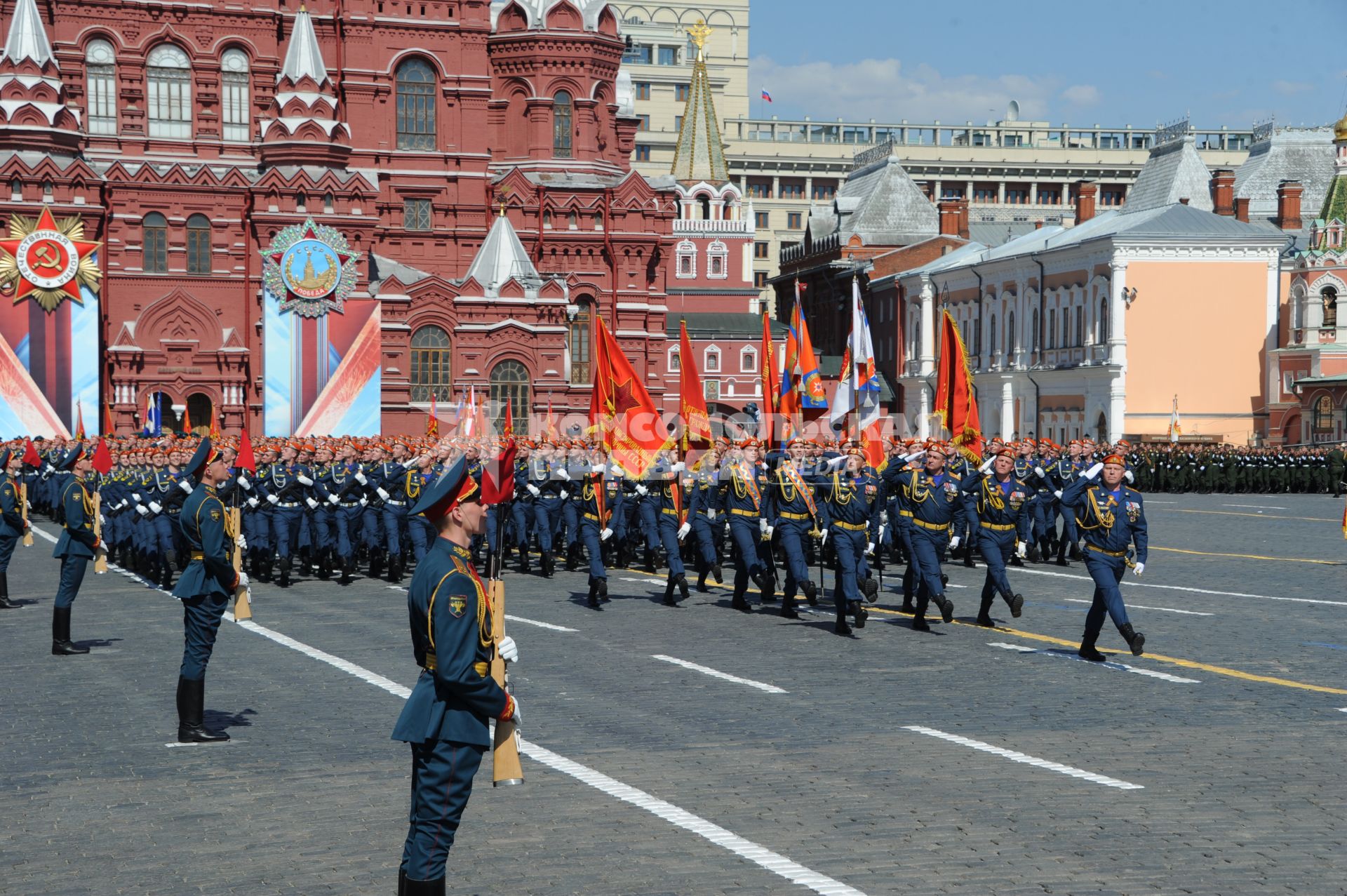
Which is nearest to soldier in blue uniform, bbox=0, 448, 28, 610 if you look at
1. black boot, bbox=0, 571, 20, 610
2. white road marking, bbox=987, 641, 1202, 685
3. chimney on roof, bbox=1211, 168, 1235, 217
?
black boot, bbox=0, 571, 20, 610

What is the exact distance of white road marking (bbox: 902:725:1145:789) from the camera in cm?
973

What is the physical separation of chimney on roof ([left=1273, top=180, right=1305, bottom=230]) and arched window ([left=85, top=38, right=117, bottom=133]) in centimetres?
4705

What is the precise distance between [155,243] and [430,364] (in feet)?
34.2

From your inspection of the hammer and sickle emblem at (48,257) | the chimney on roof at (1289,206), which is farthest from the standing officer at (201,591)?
the chimney on roof at (1289,206)

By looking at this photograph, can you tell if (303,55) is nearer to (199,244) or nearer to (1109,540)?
(199,244)

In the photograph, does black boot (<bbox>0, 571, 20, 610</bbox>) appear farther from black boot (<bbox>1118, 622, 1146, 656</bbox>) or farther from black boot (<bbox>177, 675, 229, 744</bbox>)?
black boot (<bbox>1118, 622, 1146, 656</bbox>)

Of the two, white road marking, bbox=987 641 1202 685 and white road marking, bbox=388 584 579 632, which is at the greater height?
white road marking, bbox=987 641 1202 685

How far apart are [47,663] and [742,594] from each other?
766 centimetres

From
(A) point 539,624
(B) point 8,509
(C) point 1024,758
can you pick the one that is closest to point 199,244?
(B) point 8,509

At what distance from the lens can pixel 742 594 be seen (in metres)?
19.0

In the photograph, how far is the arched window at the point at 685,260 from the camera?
88.2 m

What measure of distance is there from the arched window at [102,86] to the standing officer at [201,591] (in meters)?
51.2

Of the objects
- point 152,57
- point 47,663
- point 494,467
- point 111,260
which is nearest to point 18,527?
point 47,663

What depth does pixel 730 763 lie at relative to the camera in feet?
34.0
